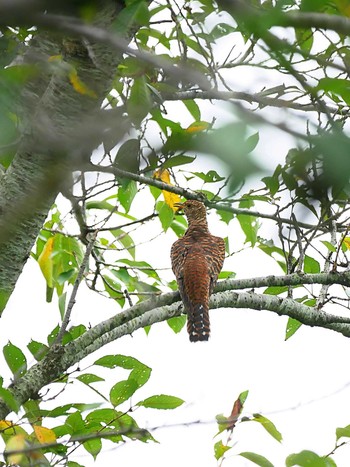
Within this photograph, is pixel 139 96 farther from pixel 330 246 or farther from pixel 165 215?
pixel 330 246

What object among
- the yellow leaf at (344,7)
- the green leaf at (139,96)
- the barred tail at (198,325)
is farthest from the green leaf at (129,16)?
the barred tail at (198,325)

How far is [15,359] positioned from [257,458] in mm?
1007

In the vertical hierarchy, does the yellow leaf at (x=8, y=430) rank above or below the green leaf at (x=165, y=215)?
below

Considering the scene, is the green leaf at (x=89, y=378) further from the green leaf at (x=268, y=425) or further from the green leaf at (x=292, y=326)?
the green leaf at (x=292, y=326)

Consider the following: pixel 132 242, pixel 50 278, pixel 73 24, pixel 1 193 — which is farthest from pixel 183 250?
pixel 73 24

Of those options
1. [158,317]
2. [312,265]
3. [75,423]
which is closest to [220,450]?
[75,423]

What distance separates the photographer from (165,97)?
328 centimetres

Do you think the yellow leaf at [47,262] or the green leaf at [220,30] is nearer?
the green leaf at [220,30]

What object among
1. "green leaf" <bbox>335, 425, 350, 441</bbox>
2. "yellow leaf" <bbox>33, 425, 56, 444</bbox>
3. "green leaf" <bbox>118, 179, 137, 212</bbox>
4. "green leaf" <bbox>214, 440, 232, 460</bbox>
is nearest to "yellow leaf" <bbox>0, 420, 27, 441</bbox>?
"yellow leaf" <bbox>33, 425, 56, 444</bbox>

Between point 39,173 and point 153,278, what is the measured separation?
1787 millimetres

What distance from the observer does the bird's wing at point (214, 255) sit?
5.32 metres

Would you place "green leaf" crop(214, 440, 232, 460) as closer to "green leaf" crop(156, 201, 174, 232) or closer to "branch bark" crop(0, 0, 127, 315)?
"branch bark" crop(0, 0, 127, 315)

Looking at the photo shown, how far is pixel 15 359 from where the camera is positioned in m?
3.18

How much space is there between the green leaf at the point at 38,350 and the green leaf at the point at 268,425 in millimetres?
928
